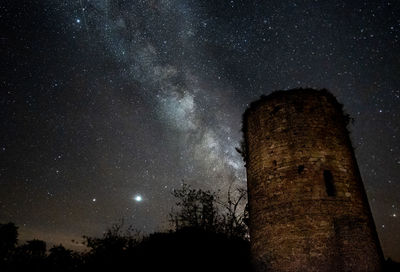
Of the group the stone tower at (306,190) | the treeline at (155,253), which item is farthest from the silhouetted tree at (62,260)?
the stone tower at (306,190)

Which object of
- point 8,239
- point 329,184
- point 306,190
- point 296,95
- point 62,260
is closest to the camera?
point 306,190

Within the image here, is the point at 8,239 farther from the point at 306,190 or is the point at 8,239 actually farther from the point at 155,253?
the point at 306,190

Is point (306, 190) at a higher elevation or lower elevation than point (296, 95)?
lower

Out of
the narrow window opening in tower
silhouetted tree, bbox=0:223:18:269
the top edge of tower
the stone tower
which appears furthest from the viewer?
silhouetted tree, bbox=0:223:18:269

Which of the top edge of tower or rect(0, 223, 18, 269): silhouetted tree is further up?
the top edge of tower

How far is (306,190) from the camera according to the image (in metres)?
11.4

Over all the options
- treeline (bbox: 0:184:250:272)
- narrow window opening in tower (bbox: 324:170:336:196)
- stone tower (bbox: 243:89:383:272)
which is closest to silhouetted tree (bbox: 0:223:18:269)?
treeline (bbox: 0:184:250:272)

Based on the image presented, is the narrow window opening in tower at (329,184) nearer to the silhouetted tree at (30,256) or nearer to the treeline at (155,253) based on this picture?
the treeline at (155,253)

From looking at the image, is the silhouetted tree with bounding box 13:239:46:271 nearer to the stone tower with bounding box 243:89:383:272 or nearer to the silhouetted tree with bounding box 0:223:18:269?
the silhouetted tree with bounding box 0:223:18:269

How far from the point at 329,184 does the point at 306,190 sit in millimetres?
1049

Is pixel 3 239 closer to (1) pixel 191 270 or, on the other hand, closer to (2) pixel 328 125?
(1) pixel 191 270

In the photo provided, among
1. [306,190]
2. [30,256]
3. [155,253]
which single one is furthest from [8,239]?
[306,190]

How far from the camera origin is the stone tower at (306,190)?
34.8ft

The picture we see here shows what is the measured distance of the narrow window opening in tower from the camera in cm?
1153
